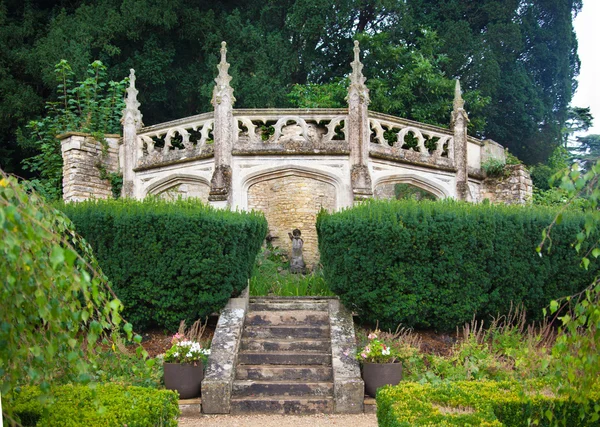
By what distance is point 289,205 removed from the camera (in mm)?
16109

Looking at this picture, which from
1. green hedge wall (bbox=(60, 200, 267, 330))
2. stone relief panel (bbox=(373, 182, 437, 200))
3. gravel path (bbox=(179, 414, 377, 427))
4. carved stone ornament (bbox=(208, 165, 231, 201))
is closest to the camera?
gravel path (bbox=(179, 414, 377, 427))

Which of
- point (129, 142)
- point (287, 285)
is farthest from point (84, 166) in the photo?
point (287, 285)

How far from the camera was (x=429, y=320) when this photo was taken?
364 inches

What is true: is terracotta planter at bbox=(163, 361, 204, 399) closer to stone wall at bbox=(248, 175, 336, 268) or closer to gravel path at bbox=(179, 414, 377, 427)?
gravel path at bbox=(179, 414, 377, 427)

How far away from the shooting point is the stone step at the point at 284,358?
847cm

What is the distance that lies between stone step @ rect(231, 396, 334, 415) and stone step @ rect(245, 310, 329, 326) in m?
1.78

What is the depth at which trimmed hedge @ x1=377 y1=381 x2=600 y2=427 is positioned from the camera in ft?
16.6

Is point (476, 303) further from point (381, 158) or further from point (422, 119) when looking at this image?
point (422, 119)

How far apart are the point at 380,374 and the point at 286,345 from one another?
150 cm

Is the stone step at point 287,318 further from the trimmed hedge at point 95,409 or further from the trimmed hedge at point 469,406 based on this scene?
the trimmed hedge at point 95,409

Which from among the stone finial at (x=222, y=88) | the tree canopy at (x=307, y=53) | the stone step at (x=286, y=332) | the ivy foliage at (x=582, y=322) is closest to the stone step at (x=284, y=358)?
the stone step at (x=286, y=332)

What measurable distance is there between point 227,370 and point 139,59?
1390cm

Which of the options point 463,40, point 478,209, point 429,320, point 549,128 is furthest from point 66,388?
point 549,128

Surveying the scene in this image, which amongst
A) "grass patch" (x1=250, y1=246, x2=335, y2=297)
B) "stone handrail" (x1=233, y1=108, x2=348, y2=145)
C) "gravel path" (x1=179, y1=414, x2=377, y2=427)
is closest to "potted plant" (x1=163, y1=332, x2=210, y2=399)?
"gravel path" (x1=179, y1=414, x2=377, y2=427)
